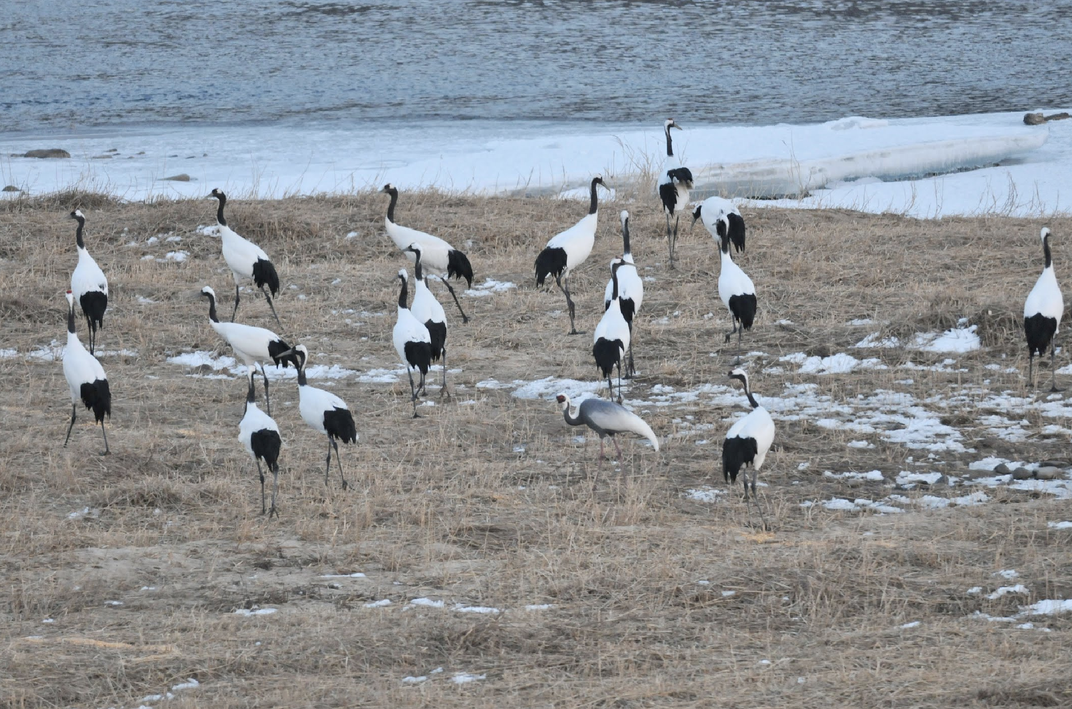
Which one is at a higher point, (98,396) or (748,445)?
(98,396)

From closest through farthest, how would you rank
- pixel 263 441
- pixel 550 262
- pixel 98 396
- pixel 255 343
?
1. pixel 263 441
2. pixel 98 396
3. pixel 255 343
4. pixel 550 262

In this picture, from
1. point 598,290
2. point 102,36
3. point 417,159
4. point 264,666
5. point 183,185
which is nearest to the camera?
point 264,666

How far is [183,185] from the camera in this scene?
51.2 ft

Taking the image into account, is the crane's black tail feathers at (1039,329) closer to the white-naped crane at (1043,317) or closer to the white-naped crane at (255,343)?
the white-naped crane at (1043,317)

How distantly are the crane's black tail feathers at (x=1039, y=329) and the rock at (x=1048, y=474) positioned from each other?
1.43 m

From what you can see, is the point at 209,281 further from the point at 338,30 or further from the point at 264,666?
the point at 338,30

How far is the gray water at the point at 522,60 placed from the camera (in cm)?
2319

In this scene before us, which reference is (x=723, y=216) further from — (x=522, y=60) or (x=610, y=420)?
(x=522, y=60)

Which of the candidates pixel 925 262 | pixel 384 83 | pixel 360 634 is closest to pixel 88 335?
pixel 360 634

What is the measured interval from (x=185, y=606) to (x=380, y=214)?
7950 millimetres

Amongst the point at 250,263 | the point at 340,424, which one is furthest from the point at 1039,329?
the point at 250,263

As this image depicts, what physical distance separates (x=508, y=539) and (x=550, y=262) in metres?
4.18

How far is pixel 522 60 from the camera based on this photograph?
2786 centimetres

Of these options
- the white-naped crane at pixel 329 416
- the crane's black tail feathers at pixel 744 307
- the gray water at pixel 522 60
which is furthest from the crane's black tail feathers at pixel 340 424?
the gray water at pixel 522 60
